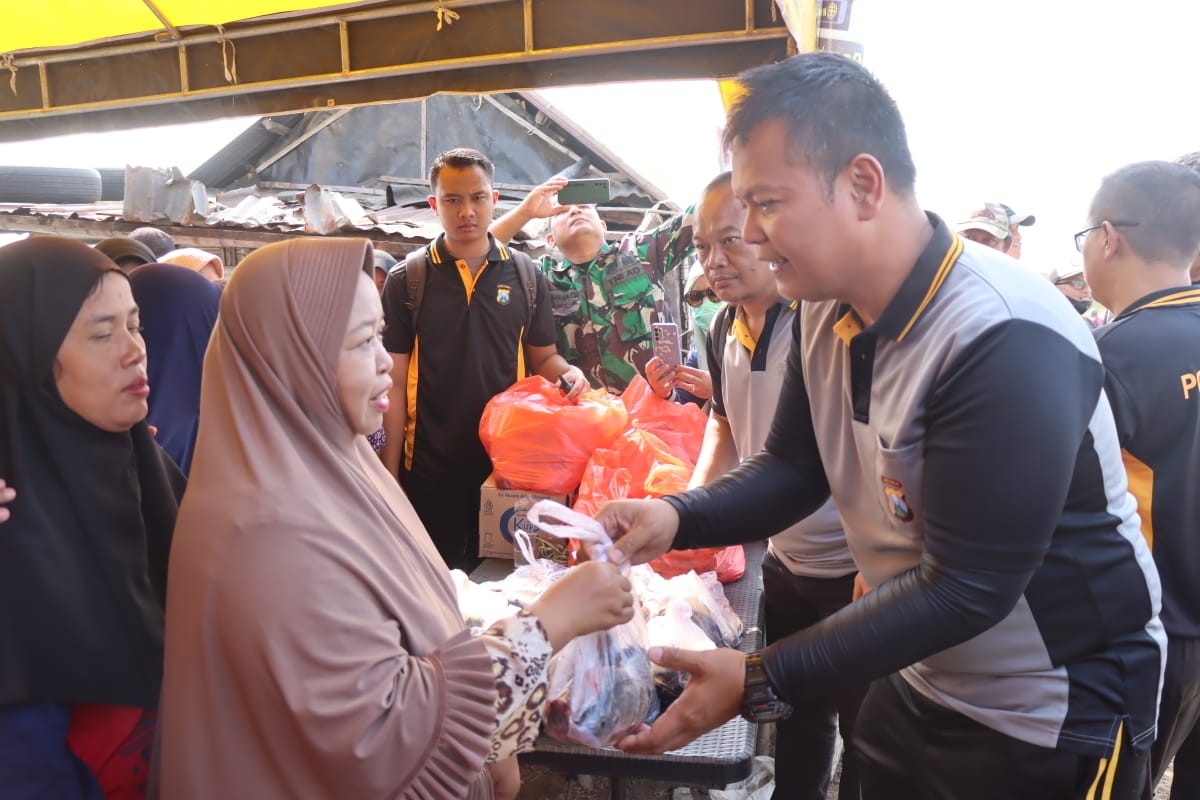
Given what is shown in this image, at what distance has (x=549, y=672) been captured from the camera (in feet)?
5.48

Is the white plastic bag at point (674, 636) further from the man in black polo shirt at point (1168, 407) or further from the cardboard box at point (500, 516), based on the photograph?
the man in black polo shirt at point (1168, 407)

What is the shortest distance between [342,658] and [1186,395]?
216 centimetres

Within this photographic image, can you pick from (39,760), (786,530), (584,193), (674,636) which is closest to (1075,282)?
(584,193)

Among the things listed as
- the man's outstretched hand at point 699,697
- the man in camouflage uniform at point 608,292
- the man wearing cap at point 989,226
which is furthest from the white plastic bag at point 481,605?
the man wearing cap at point 989,226

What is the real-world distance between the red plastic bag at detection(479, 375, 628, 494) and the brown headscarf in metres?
1.57

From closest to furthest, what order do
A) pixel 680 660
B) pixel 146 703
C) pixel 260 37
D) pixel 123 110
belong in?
1. pixel 680 660
2. pixel 146 703
3. pixel 260 37
4. pixel 123 110

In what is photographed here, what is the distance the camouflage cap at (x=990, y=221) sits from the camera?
13.6ft

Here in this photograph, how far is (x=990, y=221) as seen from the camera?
4.20m

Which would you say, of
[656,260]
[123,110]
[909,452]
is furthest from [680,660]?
[123,110]

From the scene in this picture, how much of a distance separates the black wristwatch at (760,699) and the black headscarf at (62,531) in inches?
50.2

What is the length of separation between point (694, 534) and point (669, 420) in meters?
1.49

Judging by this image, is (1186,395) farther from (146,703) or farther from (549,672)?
(146,703)

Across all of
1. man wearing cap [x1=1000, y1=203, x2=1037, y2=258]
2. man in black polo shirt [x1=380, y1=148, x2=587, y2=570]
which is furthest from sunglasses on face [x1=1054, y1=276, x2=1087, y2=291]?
man in black polo shirt [x1=380, y1=148, x2=587, y2=570]

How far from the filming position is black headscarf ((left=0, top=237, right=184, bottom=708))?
1.62 m
